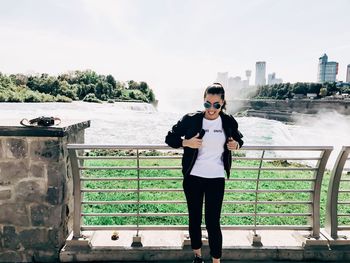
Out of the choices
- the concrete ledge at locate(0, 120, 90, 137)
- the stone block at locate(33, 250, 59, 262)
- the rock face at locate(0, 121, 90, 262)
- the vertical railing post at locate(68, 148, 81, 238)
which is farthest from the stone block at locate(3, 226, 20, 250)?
the concrete ledge at locate(0, 120, 90, 137)

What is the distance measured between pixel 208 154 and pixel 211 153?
Result: 29 mm

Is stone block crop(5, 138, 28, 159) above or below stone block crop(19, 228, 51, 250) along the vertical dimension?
above

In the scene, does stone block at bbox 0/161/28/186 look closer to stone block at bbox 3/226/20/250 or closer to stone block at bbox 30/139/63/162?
stone block at bbox 30/139/63/162

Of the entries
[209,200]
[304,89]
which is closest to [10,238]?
[209,200]

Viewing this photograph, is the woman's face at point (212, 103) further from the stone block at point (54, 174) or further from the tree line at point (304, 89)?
the tree line at point (304, 89)

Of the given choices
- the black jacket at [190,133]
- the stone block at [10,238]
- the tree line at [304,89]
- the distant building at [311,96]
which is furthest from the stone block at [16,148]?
the tree line at [304,89]

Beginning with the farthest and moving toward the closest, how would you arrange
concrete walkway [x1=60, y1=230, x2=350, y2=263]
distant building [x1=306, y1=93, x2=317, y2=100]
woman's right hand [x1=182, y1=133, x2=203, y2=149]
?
distant building [x1=306, y1=93, x2=317, y2=100] < concrete walkway [x1=60, y1=230, x2=350, y2=263] < woman's right hand [x1=182, y1=133, x2=203, y2=149]

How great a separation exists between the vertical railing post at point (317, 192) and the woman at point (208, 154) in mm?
1171

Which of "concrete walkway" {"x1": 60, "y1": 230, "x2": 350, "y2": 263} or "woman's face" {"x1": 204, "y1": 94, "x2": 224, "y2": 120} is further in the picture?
"concrete walkway" {"x1": 60, "y1": 230, "x2": 350, "y2": 263}

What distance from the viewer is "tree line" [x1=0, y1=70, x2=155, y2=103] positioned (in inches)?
2255

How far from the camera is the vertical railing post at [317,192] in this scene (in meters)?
3.49

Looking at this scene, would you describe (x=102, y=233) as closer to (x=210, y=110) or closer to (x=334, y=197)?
(x=210, y=110)

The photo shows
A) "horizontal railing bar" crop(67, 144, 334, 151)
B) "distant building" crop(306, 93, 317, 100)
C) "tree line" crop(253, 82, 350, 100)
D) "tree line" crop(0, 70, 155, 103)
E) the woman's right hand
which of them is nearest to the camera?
the woman's right hand

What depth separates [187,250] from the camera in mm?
3445
